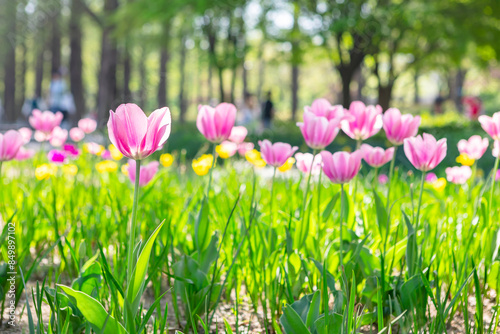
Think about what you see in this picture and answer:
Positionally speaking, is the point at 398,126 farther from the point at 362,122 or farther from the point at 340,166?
the point at 340,166

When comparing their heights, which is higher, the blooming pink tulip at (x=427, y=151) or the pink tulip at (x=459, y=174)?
the blooming pink tulip at (x=427, y=151)

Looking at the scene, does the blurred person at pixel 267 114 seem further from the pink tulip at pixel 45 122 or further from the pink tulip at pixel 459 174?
the pink tulip at pixel 459 174

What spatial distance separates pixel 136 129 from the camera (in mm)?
1153

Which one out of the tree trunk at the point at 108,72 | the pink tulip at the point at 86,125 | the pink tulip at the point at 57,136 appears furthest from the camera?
the tree trunk at the point at 108,72

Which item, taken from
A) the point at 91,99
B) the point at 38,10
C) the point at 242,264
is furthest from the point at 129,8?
the point at 91,99

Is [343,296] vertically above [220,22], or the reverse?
[220,22]

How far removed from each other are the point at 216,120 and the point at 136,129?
654 millimetres

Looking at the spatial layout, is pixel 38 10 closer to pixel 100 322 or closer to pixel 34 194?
pixel 34 194

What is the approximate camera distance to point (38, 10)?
58.2 feet

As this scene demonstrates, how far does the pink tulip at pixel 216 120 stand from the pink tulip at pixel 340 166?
0.38 metres

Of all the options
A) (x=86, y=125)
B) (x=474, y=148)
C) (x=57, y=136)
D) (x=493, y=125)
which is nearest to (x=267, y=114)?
(x=86, y=125)

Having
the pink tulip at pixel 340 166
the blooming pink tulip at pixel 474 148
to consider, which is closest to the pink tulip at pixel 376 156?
the pink tulip at pixel 340 166

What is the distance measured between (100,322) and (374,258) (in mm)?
1021

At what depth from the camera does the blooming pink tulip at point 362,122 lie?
6.31 feet
